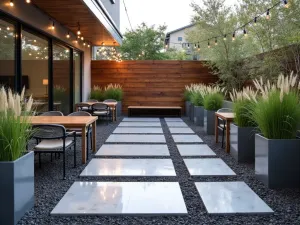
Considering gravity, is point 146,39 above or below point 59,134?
above

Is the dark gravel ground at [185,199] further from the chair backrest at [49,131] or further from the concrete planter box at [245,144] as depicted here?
the chair backrest at [49,131]

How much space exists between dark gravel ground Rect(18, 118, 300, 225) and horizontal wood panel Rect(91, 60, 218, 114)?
7.88 metres

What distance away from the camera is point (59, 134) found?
3.74 m

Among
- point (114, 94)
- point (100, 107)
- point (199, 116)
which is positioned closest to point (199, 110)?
point (199, 116)

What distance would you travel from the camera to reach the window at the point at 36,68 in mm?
6094

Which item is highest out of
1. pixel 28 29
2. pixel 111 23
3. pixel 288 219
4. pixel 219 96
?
pixel 111 23

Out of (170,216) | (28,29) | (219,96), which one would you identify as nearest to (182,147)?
(219,96)

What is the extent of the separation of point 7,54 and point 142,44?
53.8ft

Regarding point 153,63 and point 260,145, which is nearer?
point 260,145

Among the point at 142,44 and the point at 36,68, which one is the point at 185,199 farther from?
the point at 142,44

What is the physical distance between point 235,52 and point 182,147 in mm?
5001

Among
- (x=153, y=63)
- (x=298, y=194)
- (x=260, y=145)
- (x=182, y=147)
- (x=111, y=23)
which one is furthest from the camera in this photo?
(x=153, y=63)

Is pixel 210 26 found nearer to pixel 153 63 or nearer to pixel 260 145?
pixel 153 63

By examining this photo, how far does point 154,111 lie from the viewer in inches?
464
